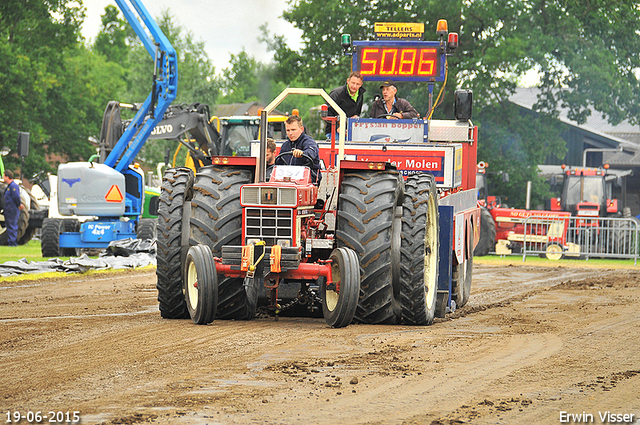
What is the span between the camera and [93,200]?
1853cm

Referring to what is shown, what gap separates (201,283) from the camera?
801cm

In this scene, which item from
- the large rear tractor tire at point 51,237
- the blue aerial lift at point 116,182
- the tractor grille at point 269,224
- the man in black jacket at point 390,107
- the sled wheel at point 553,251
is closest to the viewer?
the tractor grille at point 269,224

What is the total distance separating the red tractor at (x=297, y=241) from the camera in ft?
26.4

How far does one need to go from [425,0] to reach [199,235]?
24916 millimetres

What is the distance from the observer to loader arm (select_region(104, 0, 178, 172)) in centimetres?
1914

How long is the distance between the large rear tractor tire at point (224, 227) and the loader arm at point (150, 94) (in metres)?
10.8

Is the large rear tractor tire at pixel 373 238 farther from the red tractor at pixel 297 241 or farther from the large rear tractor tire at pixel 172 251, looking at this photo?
the large rear tractor tire at pixel 172 251

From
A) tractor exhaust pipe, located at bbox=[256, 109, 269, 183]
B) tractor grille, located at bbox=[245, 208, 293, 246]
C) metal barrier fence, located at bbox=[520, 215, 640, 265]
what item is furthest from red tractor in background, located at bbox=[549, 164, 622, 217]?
tractor grille, located at bbox=[245, 208, 293, 246]

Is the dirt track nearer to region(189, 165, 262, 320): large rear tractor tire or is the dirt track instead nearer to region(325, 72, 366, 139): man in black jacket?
region(189, 165, 262, 320): large rear tractor tire

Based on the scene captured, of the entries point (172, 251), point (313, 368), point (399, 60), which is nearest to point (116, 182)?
point (399, 60)

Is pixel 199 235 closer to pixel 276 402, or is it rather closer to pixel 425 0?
pixel 276 402

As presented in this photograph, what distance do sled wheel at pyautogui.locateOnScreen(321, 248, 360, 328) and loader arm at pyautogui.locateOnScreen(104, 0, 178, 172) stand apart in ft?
38.9

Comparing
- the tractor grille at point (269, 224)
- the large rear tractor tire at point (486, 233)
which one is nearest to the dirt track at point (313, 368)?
the tractor grille at point (269, 224)

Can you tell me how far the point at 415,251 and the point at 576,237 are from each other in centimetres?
1706
